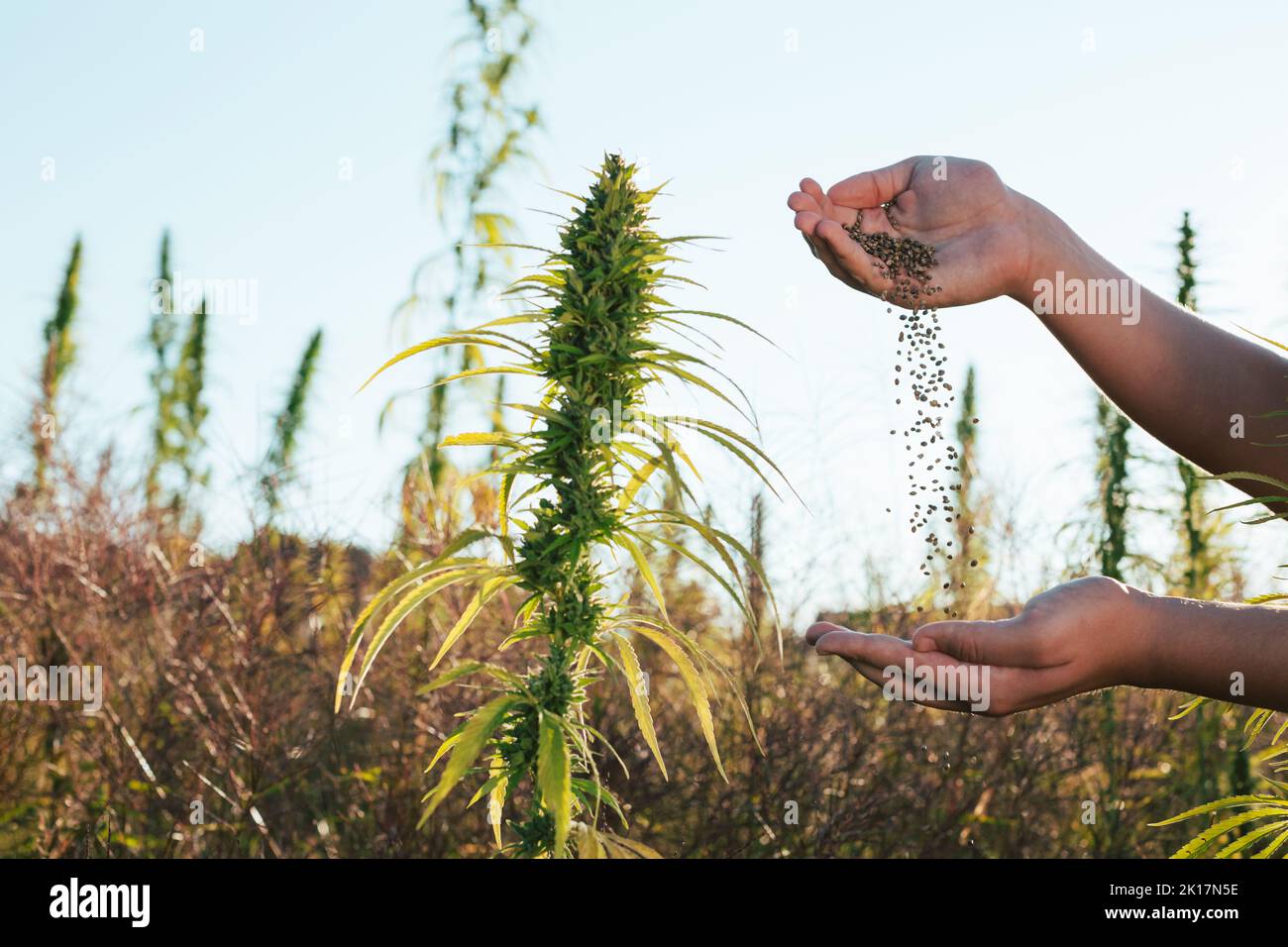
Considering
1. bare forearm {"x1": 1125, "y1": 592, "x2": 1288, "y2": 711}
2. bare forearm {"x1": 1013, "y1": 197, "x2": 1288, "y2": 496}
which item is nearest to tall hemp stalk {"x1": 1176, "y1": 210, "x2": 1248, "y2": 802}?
bare forearm {"x1": 1013, "y1": 197, "x2": 1288, "y2": 496}

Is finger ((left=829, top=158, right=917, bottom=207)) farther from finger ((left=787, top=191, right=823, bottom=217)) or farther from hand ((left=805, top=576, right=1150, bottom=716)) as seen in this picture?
hand ((left=805, top=576, right=1150, bottom=716))

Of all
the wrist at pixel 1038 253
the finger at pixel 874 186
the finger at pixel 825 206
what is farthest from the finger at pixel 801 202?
the wrist at pixel 1038 253

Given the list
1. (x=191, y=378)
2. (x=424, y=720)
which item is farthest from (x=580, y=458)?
(x=191, y=378)

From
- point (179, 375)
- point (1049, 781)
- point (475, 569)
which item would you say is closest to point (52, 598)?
point (475, 569)

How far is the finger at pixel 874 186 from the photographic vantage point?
9.44 feet

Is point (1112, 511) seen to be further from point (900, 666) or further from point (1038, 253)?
point (900, 666)

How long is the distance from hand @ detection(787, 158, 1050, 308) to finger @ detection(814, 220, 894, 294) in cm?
9

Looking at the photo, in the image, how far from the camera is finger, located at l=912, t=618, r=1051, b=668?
218 centimetres

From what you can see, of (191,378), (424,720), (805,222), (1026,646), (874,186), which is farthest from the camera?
(191,378)

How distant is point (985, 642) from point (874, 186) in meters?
1.45

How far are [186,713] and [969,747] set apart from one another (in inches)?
186

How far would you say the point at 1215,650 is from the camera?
7.70ft

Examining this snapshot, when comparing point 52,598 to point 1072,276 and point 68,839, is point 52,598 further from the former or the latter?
point 1072,276

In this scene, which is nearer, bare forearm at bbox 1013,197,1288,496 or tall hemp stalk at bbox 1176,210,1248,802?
bare forearm at bbox 1013,197,1288,496
